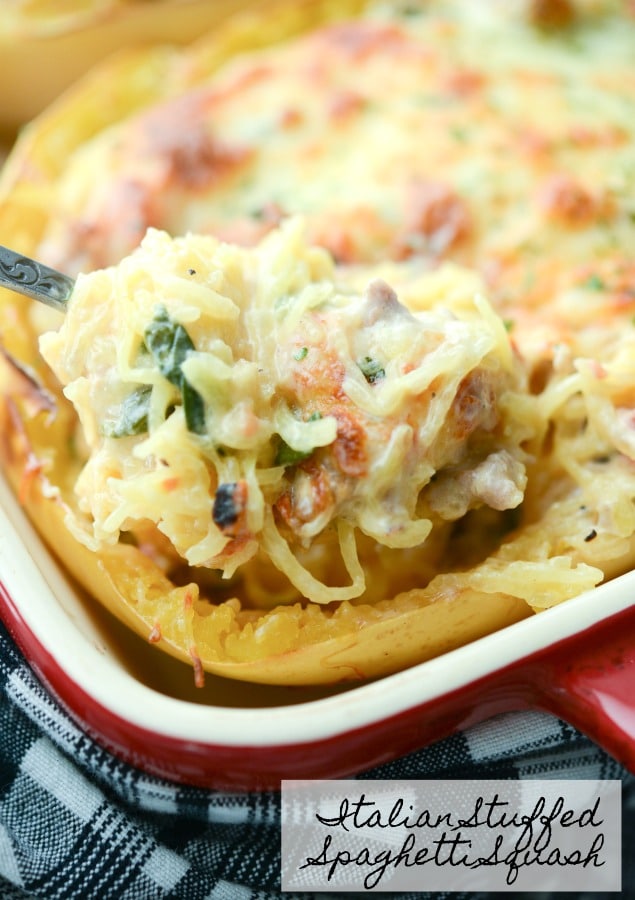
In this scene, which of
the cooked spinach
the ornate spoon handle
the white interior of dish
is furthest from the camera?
the ornate spoon handle

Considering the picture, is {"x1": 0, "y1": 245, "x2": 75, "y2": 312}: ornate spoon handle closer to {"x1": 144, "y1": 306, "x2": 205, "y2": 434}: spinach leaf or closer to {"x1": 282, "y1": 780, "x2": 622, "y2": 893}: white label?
{"x1": 144, "y1": 306, "x2": 205, "y2": 434}: spinach leaf

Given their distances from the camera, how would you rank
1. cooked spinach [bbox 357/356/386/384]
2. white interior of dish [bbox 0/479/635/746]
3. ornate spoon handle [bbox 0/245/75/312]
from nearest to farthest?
white interior of dish [bbox 0/479/635/746] < cooked spinach [bbox 357/356/386/384] < ornate spoon handle [bbox 0/245/75/312]

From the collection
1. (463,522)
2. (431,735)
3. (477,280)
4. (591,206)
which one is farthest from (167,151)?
(431,735)

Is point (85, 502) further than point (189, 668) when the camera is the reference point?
No

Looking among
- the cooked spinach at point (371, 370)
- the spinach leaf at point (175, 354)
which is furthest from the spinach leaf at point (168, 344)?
the cooked spinach at point (371, 370)

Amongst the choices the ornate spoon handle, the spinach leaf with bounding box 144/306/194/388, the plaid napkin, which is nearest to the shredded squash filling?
the spinach leaf with bounding box 144/306/194/388

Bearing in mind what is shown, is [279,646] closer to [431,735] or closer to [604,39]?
[431,735]

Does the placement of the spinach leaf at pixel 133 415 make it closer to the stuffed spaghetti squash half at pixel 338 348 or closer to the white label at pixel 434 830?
the stuffed spaghetti squash half at pixel 338 348
